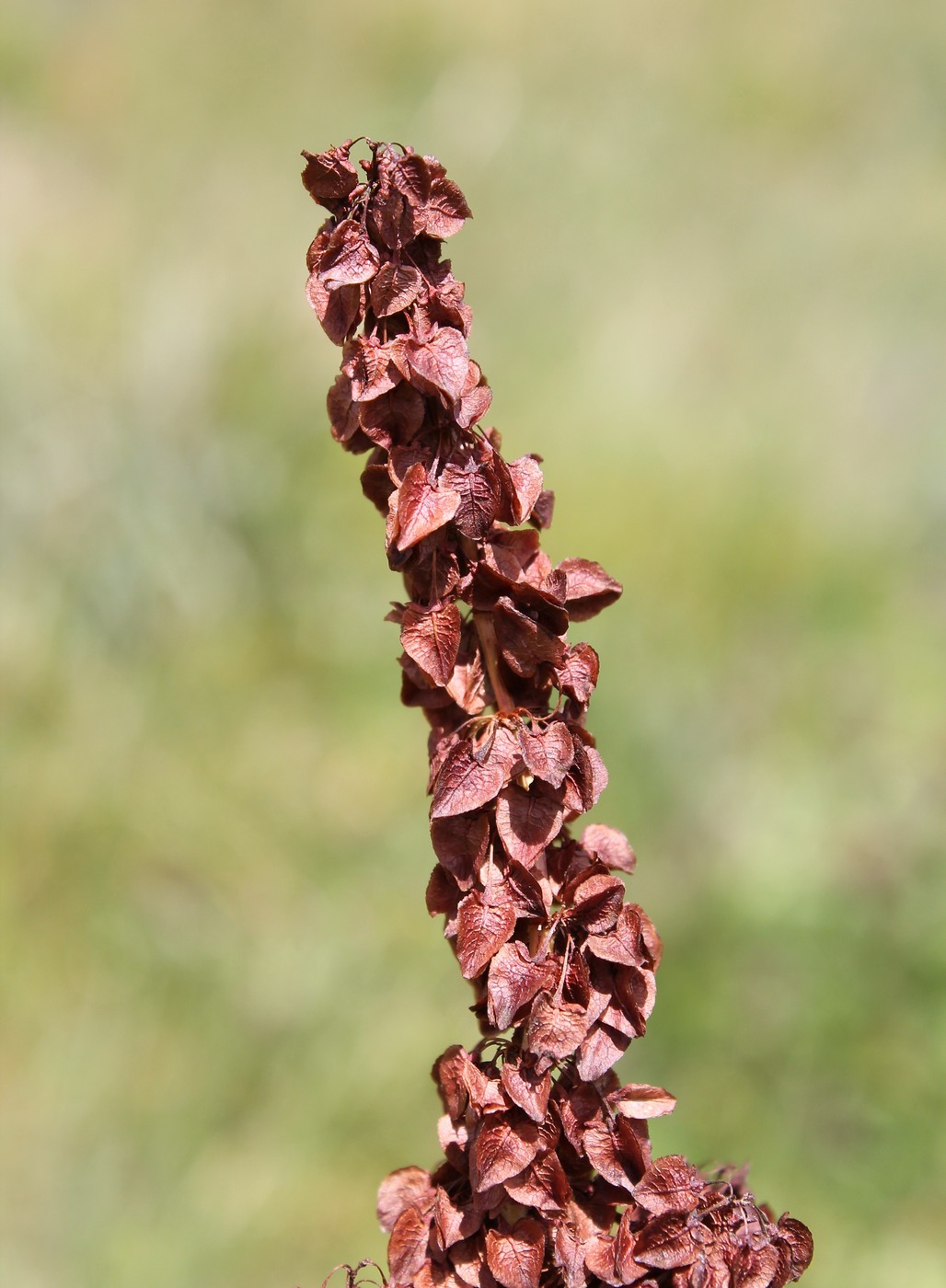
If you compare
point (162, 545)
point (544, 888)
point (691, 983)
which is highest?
point (162, 545)

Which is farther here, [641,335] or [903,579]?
[641,335]

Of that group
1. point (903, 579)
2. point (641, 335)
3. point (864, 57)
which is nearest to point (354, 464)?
point (641, 335)

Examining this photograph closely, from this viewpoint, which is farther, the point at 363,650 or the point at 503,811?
the point at 363,650

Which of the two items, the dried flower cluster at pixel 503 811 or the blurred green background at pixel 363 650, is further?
the blurred green background at pixel 363 650

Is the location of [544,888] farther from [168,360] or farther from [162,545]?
[168,360]

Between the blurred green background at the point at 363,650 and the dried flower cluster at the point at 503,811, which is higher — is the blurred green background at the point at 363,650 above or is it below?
above
